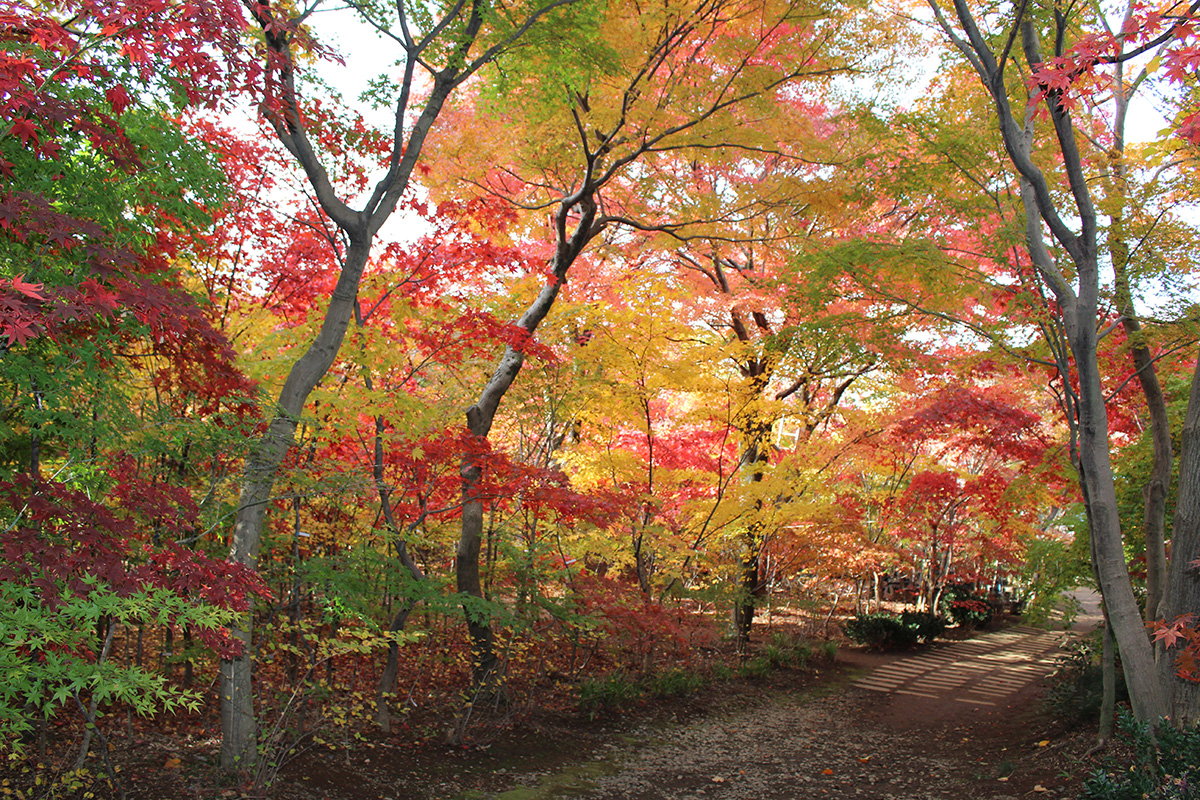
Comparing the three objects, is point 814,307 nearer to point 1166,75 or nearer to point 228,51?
point 1166,75

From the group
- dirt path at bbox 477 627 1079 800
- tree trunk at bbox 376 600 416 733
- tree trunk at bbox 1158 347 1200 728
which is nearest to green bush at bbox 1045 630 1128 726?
dirt path at bbox 477 627 1079 800

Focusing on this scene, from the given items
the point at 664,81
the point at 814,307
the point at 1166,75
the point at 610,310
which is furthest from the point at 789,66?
the point at 1166,75

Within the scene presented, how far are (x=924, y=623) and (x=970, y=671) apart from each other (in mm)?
1951

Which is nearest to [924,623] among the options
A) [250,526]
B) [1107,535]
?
[1107,535]

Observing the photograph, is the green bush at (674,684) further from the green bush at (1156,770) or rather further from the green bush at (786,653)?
the green bush at (1156,770)

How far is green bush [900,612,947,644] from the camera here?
1338 cm

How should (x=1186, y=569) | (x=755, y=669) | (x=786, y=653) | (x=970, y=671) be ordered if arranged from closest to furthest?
(x=1186, y=569) → (x=755, y=669) → (x=786, y=653) → (x=970, y=671)

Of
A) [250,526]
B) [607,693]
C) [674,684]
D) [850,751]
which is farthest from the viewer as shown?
[674,684]

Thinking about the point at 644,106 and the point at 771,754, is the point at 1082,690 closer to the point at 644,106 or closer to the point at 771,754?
the point at 771,754

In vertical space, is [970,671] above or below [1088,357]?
below

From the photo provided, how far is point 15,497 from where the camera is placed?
3.19m

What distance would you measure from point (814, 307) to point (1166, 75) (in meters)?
3.71

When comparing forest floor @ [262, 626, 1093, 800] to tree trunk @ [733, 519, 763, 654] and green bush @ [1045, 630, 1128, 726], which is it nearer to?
green bush @ [1045, 630, 1128, 726]

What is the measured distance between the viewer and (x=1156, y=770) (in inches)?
174
